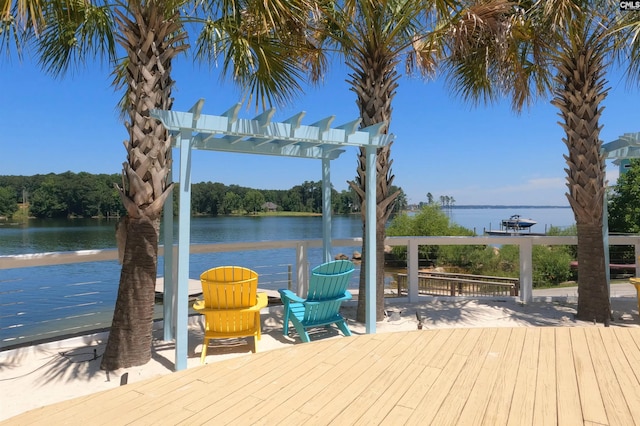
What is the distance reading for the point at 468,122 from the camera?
4075 cm

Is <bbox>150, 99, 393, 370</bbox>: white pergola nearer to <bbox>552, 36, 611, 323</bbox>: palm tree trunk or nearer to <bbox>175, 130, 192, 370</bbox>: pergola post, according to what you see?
<bbox>175, 130, 192, 370</bbox>: pergola post

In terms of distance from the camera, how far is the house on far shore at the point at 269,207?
95.4ft

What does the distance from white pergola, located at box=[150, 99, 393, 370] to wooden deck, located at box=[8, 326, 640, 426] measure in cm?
161

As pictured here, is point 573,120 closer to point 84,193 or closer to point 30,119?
point 84,193

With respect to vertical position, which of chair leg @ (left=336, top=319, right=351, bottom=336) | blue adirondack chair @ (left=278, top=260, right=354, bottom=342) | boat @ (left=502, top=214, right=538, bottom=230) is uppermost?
boat @ (left=502, top=214, right=538, bottom=230)

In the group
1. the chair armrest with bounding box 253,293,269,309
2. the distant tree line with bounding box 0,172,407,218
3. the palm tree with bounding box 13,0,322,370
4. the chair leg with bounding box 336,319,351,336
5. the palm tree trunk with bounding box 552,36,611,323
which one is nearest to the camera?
the palm tree with bounding box 13,0,322,370

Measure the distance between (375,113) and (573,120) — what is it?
2.59 m

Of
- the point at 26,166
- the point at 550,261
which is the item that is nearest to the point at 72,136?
the point at 26,166

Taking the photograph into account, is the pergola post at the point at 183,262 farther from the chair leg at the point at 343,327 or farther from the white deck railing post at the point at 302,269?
the white deck railing post at the point at 302,269

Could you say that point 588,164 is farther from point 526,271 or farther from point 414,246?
point 414,246

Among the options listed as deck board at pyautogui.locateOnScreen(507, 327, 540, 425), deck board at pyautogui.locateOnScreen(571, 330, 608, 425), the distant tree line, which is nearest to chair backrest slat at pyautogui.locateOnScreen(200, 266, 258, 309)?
deck board at pyautogui.locateOnScreen(507, 327, 540, 425)

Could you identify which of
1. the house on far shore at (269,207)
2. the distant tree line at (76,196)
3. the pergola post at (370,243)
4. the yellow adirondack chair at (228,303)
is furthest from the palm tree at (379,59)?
the house on far shore at (269,207)

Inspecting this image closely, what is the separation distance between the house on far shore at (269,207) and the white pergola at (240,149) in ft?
77.0

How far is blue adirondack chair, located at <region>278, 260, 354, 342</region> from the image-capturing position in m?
4.21
